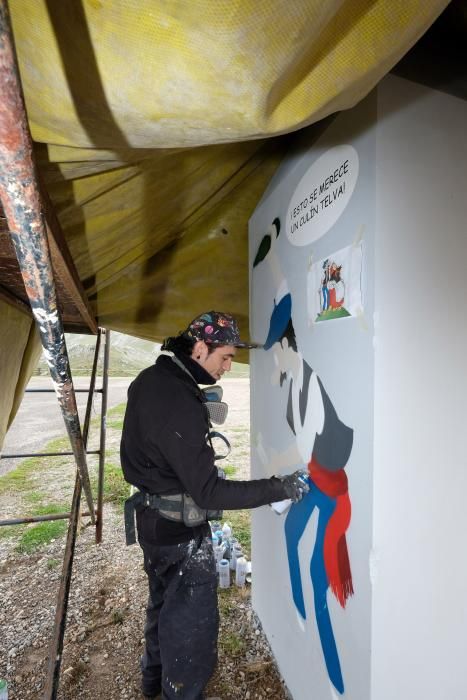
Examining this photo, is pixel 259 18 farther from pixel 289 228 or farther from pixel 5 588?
pixel 5 588

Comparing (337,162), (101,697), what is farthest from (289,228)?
(101,697)

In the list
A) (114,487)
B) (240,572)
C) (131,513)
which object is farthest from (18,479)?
(131,513)

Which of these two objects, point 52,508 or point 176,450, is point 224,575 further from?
point 52,508

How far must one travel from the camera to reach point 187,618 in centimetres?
156

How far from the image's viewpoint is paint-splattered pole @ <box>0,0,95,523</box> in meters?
0.41

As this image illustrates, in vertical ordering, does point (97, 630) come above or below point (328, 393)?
below

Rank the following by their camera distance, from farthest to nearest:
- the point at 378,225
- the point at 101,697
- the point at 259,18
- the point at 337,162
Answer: the point at 101,697, the point at 337,162, the point at 378,225, the point at 259,18

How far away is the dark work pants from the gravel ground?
510mm

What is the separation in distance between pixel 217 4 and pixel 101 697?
108 inches

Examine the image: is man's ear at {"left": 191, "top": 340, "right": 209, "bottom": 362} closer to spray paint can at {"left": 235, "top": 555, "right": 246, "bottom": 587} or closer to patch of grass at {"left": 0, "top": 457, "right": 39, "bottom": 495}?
spray paint can at {"left": 235, "top": 555, "right": 246, "bottom": 587}

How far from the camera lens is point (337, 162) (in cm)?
126

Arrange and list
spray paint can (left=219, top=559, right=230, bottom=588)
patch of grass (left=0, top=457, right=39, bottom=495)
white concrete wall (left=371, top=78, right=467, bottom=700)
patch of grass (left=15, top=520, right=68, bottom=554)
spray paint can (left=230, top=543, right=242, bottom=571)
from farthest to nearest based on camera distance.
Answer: patch of grass (left=0, top=457, right=39, bottom=495) < patch of grass (left=15, top=520, right=68, bottom=554) < spray paint can (left=230, top=543, right=242, bottom=571) < spray paint can (left=219, top=559, right=230, bottom=588) < white concrete wall (left=371, top=78, right=467, bottom=700)

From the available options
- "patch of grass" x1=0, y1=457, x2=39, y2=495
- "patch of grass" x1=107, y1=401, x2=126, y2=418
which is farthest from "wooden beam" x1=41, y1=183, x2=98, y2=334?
"patch of grass" x1=107, y1=401, x2=126, y2=418

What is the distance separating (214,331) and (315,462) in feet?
2.34
